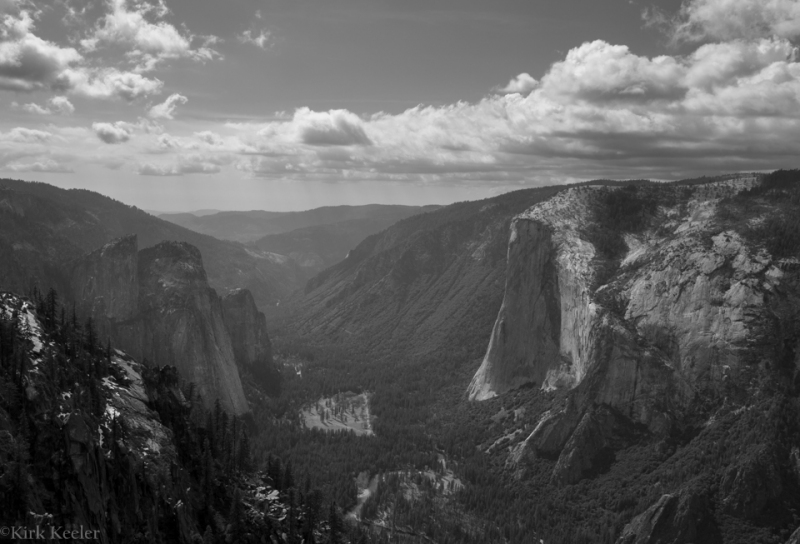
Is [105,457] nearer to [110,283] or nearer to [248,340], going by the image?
[110,283]

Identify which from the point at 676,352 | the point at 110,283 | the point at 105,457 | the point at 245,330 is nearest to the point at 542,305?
the point at 676,352

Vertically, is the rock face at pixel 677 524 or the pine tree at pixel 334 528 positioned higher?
the pine tree at pixel 334 528

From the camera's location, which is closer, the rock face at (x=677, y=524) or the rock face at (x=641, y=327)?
→ the rock face at (x=677, y=524)

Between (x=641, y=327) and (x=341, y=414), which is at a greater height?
(x=641, y=327)

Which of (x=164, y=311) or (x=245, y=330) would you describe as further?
(x=245, y=330)

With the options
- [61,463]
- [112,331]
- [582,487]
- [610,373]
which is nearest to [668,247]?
[610,373]

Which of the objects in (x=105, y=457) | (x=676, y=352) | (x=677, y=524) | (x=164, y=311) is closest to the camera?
(x=105, y=457)


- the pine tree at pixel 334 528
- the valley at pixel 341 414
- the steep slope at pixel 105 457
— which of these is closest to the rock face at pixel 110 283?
the valley at pixel 341 414

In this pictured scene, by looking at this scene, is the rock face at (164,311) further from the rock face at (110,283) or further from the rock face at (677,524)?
the rock face at (677,524)

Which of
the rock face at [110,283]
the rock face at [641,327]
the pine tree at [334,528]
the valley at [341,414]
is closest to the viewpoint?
the pine tree at [334,528]
